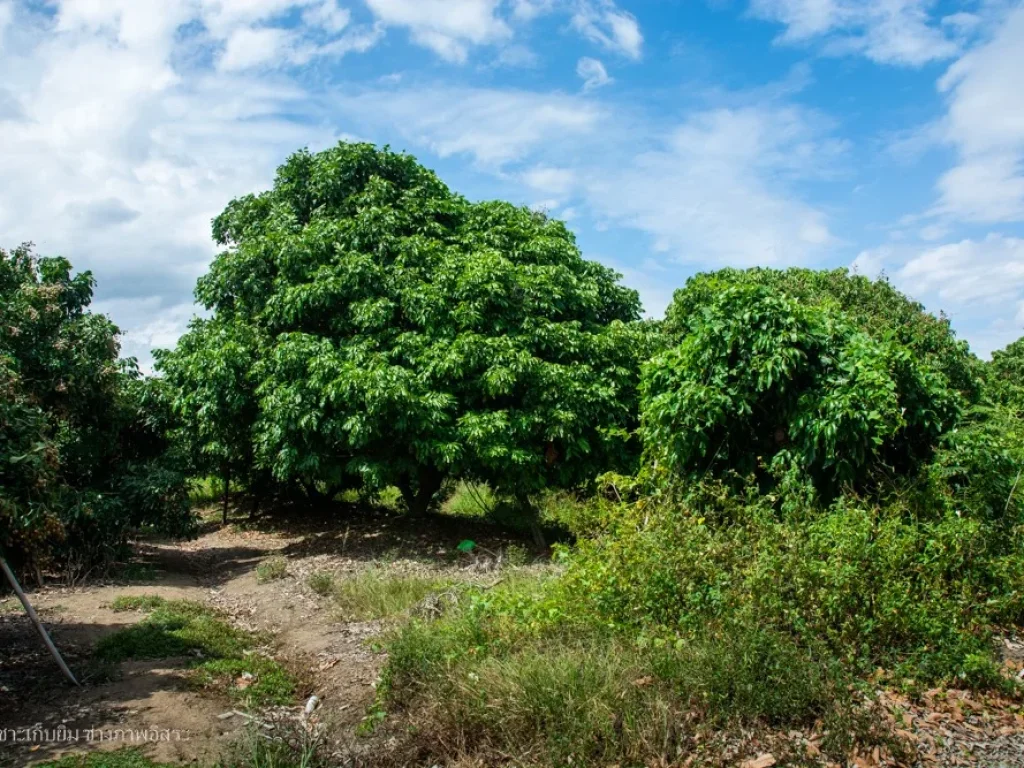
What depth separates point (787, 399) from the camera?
341 inches

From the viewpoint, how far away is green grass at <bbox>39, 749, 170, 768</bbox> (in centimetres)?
488

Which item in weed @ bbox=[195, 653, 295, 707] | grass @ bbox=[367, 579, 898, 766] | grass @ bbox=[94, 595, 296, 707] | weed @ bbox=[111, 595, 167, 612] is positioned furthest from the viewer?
weed @ bbox=[111, 595, 167, 612]

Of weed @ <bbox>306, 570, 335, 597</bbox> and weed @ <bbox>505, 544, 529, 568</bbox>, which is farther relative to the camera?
weed @ <bbox>505, 544, 529, 568</bbox>

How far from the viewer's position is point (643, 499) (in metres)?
7.93

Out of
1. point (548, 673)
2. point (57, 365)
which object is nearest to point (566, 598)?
point (548, 673)

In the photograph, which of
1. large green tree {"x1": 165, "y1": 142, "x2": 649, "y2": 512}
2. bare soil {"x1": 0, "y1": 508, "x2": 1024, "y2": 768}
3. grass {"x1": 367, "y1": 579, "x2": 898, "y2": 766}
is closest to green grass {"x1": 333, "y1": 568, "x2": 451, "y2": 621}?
bare soil {"x1": 0, "y1": 508, "x2": 1024, "y2": 768}

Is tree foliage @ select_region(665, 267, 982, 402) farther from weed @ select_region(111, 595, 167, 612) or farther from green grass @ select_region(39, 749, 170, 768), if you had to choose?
green grass @ select_region(39, 749, 170, 768)

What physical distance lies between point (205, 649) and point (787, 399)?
6668 millimetres

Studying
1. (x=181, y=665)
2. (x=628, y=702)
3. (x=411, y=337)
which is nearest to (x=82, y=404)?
(x=411, y=337)

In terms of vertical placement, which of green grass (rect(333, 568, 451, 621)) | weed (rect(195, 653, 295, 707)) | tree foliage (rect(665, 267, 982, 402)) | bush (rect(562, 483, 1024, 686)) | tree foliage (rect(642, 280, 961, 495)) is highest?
tree foliage (rect(665, 267, 982, 402))

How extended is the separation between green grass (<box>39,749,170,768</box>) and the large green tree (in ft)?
20.8

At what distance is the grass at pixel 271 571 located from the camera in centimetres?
1161

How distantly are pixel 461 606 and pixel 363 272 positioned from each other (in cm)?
651

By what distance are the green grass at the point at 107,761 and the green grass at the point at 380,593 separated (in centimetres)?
346
